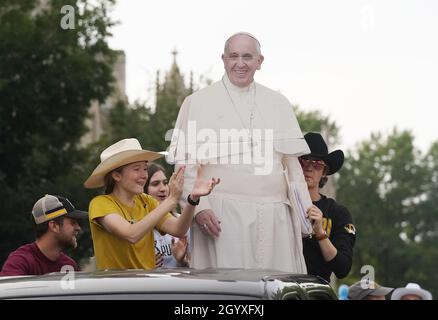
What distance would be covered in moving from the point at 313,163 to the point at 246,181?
939 mm

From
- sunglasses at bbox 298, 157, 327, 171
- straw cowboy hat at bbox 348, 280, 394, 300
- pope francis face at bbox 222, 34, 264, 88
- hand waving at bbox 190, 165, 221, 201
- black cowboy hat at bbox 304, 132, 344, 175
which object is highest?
pope francis face at bbox 222, 34, 264, 88

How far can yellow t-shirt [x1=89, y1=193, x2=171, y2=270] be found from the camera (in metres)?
7.79

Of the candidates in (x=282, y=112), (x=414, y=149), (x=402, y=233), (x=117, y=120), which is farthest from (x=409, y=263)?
(x=282, y=112)

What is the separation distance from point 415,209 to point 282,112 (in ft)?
253

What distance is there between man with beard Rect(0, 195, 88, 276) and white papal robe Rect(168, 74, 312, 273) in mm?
841

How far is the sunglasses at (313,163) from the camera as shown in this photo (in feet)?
30.3

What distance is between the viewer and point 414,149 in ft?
285

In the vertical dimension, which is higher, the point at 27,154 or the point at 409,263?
the point at 27,154

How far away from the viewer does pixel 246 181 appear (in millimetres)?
8453

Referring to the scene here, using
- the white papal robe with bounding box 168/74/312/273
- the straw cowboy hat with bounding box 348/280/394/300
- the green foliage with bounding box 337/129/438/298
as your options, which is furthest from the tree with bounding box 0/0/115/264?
the green foliage with bounding box 337/129/438/298

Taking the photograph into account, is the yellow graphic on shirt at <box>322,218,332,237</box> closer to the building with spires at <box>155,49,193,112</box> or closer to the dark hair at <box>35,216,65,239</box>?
the dark hair at <box>35,216,65,239</box>

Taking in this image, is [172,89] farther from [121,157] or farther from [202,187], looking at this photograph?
[202,187]

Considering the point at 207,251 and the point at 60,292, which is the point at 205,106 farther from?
the point at 60,292

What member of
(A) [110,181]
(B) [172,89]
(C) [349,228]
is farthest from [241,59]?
(B) [172,89]
